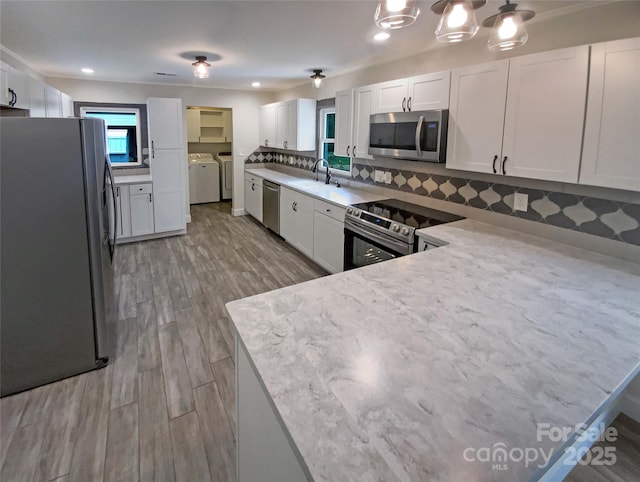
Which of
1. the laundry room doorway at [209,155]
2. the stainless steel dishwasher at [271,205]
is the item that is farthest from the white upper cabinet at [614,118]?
the laundry room doorway at [209,155]

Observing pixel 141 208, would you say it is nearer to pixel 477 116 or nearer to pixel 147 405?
pixel 147 405

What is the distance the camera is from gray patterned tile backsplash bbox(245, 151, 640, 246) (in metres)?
2.10

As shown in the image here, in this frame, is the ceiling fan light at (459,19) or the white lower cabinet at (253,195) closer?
the ceiling fan light at (459,19)

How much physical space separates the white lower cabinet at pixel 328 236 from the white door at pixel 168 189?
256 cm

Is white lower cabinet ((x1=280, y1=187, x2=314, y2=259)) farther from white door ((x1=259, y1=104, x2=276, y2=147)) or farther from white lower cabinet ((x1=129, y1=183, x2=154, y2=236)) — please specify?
white lower cabinet ((x1=129, y1=183, x2=154, y2=236))

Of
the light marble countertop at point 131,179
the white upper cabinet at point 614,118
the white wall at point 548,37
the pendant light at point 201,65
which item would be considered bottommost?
the light marble countertop at point 131,179

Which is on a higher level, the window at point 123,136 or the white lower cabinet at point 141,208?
the window at point 123,136

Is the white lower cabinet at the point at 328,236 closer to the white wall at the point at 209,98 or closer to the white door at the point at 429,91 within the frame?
the white door at the point at 429,91

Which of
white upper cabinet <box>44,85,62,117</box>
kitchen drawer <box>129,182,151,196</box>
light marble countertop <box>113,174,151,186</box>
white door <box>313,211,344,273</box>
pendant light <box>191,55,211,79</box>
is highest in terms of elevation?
pendant light <box>191,55,211,79</box>

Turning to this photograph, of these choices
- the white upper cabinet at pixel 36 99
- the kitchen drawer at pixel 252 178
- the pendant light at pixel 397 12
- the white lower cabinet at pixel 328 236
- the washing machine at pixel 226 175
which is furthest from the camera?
the washing machine at pixel 226 175

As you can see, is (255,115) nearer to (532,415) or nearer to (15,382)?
(15,382)

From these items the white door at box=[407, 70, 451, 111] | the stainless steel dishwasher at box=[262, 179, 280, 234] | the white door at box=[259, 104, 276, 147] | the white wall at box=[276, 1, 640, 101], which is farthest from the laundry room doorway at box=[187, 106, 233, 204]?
the white door at box=[407, 70, 451, 111]

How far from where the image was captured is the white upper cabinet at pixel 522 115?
2.02m

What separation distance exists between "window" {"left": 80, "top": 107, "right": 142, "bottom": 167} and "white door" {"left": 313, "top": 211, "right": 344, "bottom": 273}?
354cm
